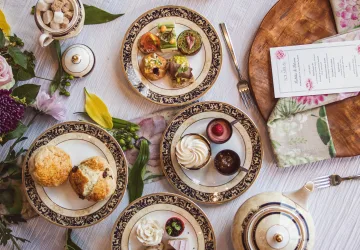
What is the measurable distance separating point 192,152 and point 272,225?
34 centimetres

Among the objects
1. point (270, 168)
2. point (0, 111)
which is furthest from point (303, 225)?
point (0, 111)

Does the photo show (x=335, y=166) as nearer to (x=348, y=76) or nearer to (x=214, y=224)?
(x=348, y=76)

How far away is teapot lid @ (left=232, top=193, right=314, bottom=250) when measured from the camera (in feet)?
4.45

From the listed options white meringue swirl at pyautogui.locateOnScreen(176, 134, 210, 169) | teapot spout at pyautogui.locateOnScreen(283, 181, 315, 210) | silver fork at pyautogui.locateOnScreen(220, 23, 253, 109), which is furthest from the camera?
silver fork at pyautogui.locateOnScreen(220, 23, 253, 109)

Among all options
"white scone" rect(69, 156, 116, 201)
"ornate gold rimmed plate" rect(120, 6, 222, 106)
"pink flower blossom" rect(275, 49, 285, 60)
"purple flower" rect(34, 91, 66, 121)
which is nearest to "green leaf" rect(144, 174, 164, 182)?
"white scone" rect(69, 156, 116, 201)

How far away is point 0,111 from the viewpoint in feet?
4.20

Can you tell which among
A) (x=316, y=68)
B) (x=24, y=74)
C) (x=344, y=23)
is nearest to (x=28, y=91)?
(x=24, y=74)

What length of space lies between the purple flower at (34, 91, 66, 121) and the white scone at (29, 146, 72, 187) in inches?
4.8

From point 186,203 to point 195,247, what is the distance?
15 cm

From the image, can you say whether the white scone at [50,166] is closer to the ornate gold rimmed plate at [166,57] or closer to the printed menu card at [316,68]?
the ornate gold rimmed plate at [166,57]

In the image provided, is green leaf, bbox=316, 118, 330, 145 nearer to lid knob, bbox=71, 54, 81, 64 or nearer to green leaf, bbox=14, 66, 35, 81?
lid knob, bbox=71, 54, 81, 64

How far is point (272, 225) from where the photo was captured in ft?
4.48

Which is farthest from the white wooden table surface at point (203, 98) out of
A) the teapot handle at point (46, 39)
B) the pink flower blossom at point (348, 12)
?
the pink flower blossom at point (348, 12)

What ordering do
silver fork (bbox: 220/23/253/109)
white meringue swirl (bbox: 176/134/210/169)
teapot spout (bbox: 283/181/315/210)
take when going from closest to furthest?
1. teapot spout (bbox: 283/181/315/210)
2. white meringue swirl (bbox: 176/134/210/169)
3. silver fork (bbox: 220/23/253/109)
